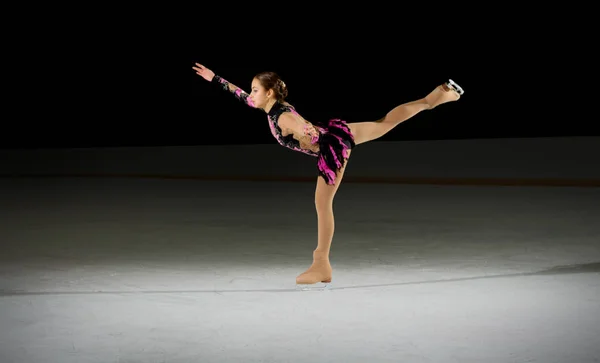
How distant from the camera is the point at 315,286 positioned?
19.9 ft

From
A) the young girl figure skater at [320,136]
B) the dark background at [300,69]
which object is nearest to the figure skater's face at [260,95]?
the young girl figure skater at [320,136]

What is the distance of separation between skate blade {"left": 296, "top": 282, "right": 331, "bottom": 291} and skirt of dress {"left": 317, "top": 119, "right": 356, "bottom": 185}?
23.5 inches

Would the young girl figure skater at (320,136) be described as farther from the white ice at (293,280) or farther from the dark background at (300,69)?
the dark background at (300,69)

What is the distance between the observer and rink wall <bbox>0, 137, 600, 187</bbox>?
13.5 m

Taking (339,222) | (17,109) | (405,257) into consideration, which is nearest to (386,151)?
(17,109)

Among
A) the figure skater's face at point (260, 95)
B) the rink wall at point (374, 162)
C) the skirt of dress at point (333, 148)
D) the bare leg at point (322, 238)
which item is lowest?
the bare leg at point (322, 238)

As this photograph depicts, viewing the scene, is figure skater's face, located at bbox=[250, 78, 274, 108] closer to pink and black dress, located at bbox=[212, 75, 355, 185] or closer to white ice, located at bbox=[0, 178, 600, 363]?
pink and black dress, located at bbox=[212, 75, 355, 185]

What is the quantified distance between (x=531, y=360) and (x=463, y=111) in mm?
16050

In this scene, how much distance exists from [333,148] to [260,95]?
53 cm

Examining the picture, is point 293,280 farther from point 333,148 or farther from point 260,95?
point 260,95

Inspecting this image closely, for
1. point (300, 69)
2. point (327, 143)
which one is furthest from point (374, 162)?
point (327, 143)

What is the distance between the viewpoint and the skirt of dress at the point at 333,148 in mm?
6086

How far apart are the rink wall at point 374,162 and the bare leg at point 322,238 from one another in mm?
6736

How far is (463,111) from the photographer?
65.4 ft
